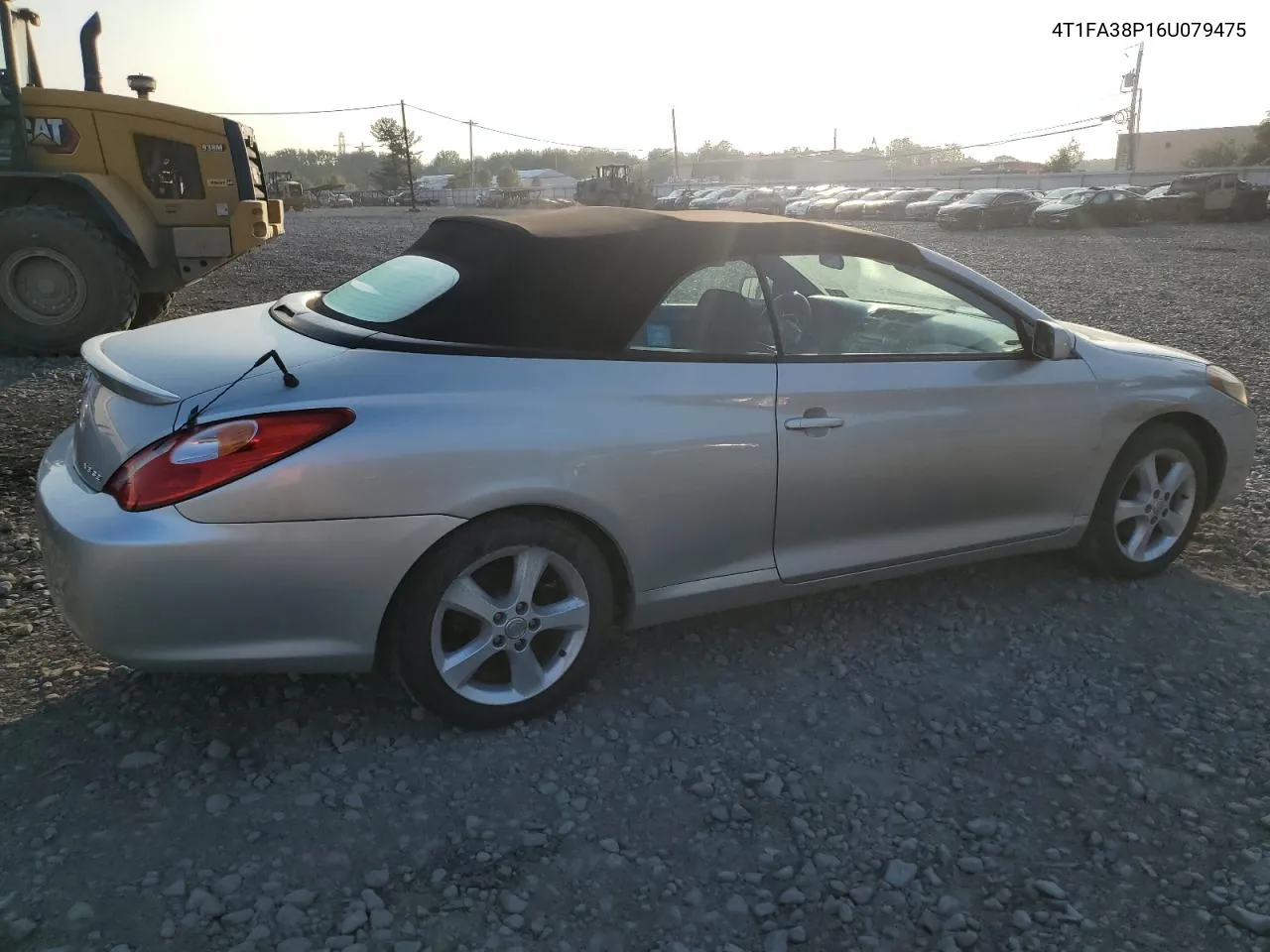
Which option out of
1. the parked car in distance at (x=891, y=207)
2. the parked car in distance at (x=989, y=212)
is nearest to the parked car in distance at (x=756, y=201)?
the parked car in distance at (x=891, y=207)

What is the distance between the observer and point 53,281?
8.27 meters

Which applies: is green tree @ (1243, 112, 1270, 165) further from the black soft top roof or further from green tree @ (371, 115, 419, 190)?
the black soft top roof

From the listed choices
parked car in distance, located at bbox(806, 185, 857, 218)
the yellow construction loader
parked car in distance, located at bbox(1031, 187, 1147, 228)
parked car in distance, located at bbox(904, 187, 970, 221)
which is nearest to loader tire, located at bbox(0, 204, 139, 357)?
the yellow construction loader

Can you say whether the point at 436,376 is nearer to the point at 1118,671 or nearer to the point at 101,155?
the point at 1118,671

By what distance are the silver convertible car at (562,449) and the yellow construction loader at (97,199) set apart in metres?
5.54

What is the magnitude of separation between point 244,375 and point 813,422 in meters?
1.77

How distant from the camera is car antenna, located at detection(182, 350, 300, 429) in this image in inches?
105

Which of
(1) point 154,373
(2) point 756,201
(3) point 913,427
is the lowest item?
(3) point 913,427

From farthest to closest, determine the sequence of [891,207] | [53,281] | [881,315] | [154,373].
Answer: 1. [891,207]
2. [53,281]
3. [881,315]
4. [154,373]

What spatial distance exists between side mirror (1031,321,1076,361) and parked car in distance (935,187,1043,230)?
3171 cm

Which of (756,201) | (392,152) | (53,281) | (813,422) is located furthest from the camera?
(392,152)

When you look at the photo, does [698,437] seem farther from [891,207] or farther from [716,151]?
[716,151]

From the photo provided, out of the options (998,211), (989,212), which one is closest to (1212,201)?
(998,211)

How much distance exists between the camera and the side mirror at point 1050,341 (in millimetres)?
3730
